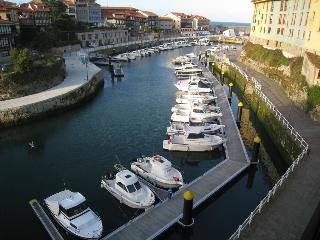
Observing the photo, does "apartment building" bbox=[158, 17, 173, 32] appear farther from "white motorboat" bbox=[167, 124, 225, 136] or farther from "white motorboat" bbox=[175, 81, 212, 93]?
"white motorboat" bbox=[167, 124, 225, 136]

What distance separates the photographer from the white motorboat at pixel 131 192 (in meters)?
24.2

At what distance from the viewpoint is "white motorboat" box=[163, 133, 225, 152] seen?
33.8m

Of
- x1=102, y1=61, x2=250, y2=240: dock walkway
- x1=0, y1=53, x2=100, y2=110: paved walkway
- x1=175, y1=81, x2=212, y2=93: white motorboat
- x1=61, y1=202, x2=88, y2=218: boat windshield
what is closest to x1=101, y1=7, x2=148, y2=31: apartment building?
x1=0, y1=53, x2=100, y2=110: paved walkway

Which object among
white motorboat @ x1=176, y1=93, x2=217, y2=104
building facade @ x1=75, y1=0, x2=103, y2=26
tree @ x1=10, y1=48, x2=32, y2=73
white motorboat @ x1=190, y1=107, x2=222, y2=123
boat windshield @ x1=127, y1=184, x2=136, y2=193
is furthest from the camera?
building facade @ x1=75, y1=0, x2=103, y2=26

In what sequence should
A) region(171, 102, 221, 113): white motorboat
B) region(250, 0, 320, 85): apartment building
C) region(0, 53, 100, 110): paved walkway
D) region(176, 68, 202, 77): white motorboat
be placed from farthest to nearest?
region(176, 68, 202, 77): white motorboat < region(250, 0, 320, 85): apartment building < region(0, 53, 100, 110): paved walkway < region(171, 102, 221, 113): white motorboat

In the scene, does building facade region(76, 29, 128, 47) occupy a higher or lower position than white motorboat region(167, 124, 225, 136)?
higher

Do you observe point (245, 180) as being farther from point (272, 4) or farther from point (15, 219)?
point (272, 4)

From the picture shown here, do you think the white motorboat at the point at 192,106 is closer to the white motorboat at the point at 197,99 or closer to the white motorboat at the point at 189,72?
the white motorboat at the point at 197,99

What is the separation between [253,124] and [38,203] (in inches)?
1166

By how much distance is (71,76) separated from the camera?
57.9m

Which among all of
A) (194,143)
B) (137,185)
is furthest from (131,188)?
(194,143)

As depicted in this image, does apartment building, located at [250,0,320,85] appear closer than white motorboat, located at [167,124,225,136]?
No

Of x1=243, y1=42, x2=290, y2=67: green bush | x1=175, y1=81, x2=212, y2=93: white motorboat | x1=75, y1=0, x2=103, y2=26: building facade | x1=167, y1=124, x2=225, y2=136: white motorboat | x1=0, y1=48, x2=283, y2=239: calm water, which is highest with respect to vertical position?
x1=75, y1=0, x2=103, y2=26: building facade

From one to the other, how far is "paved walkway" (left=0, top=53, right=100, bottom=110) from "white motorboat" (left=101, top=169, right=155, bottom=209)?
2298 cm
